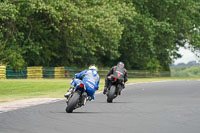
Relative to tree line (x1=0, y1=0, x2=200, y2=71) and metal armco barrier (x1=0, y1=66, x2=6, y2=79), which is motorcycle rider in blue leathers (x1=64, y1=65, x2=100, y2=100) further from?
metal armco barrier (x1=0, y1=66, x2=6, y2=79)

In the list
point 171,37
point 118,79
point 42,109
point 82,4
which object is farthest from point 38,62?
point 42,109

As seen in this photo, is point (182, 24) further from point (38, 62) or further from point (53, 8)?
point (53, 8)

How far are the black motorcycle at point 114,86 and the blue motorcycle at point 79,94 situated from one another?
12.6ft

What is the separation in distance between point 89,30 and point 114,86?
1277 inches

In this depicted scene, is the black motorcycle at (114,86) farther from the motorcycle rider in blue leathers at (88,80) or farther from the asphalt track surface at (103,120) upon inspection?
the motorcycle rider in blue leathers at (88,80)

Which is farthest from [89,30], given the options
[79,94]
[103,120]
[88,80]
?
[103,120]

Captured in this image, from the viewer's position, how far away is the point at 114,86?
68.8ft

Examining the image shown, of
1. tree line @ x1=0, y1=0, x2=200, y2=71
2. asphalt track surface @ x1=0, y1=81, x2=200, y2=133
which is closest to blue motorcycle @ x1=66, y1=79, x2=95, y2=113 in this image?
asphalt track surface @ x1=0, y1=81, x2=200, y2=133

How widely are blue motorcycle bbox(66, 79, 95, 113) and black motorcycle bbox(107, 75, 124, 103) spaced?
3837 millimetres

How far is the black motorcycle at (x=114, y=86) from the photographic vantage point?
67.6 feet

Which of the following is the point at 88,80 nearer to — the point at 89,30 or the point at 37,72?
the point at 89,30

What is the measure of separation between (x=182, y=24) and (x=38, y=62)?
23.8m

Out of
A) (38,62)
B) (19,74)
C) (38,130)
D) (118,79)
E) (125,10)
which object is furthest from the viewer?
(125,10)

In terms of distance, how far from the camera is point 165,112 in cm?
1596
